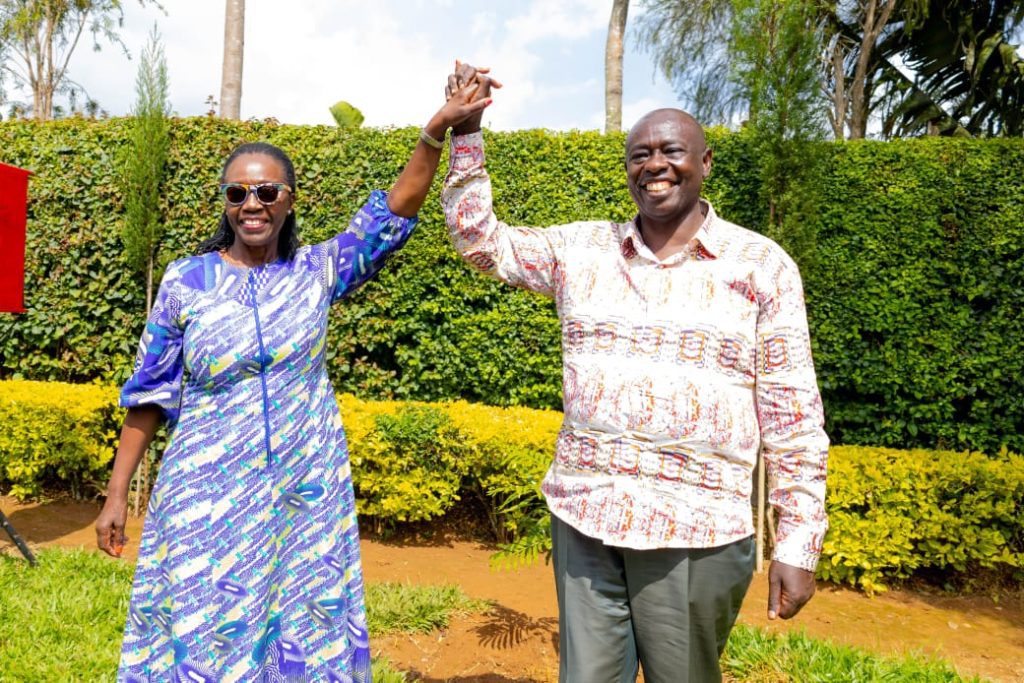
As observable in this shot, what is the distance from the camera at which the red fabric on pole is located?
175 inches

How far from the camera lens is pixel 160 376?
2.06 metres

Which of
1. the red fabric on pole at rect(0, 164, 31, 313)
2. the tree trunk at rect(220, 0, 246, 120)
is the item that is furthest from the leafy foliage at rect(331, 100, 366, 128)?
the red fabric on pole at rect(0, 164, 31, 313)

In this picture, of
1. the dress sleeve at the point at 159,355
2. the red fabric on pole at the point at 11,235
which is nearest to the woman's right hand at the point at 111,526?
the dress sleeve at the point at 159,355

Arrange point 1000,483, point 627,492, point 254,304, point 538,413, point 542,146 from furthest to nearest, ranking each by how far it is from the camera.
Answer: point 542,146
point 538,413
point 1000,483
point 254,304
point 627,492

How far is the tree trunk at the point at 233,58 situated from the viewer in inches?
337

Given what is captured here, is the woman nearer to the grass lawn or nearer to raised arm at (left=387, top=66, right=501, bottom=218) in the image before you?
raised arm at (left=387, top=66, right=501, bottom=218)

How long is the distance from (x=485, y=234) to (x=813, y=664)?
261cm

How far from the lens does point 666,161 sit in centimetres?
175

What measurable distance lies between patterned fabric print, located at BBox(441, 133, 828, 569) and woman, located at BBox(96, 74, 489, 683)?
2.34 feet

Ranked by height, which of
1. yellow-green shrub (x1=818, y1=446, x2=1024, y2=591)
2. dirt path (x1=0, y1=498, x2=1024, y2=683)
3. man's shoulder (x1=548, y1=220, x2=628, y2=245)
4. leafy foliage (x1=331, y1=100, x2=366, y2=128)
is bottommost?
dirt path (x1=0, y1=498, x2=1024, y2=683)

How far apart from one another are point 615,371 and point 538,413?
3.90m

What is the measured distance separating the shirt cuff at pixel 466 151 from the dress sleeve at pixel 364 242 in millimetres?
345

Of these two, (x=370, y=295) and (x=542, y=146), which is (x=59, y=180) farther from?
(x=542, y=146)

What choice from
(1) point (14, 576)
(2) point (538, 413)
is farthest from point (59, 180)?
(2) point (538, 413)
